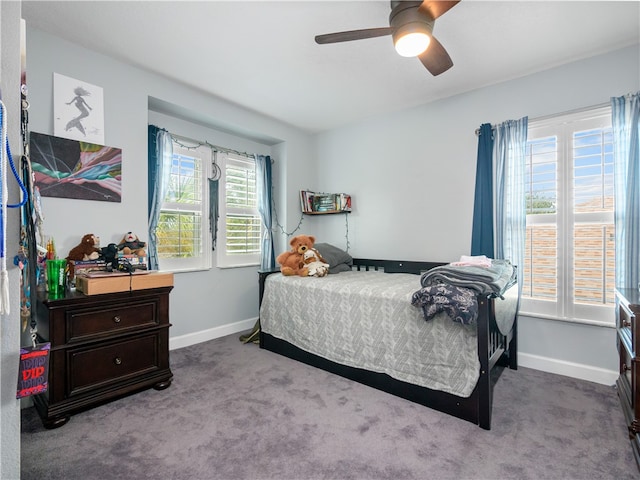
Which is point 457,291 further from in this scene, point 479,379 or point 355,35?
point 355,35

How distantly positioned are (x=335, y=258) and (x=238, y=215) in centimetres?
124

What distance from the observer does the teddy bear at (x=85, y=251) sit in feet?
7.13

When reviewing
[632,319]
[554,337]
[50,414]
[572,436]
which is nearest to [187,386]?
[50,414]

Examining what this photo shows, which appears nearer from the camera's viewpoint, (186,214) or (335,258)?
(186,214)

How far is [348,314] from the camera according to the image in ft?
7.89

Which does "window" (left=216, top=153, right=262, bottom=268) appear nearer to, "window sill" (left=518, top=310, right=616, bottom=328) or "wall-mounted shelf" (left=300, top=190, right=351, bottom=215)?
"wall-mounted shelf" (left=300, top=190, right=351, bottom=215)

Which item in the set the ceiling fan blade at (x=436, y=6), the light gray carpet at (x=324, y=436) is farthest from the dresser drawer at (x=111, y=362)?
the ceiling fan blade at (x=436, y=6)

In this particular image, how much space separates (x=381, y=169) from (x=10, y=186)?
3.17 m

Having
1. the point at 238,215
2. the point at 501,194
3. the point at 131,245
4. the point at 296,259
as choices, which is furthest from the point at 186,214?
the point at 501,194

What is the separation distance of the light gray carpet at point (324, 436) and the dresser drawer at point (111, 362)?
0.17 meters

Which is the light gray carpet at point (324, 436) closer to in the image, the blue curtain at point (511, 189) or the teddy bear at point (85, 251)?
the teddy bear at point (85, 251)

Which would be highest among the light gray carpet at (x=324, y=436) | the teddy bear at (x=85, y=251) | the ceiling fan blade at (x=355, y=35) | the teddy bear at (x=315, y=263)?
the ceiling fan blade at (x=355, y=35)

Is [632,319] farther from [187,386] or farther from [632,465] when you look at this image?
[187,386]

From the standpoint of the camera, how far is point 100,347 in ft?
6.44
